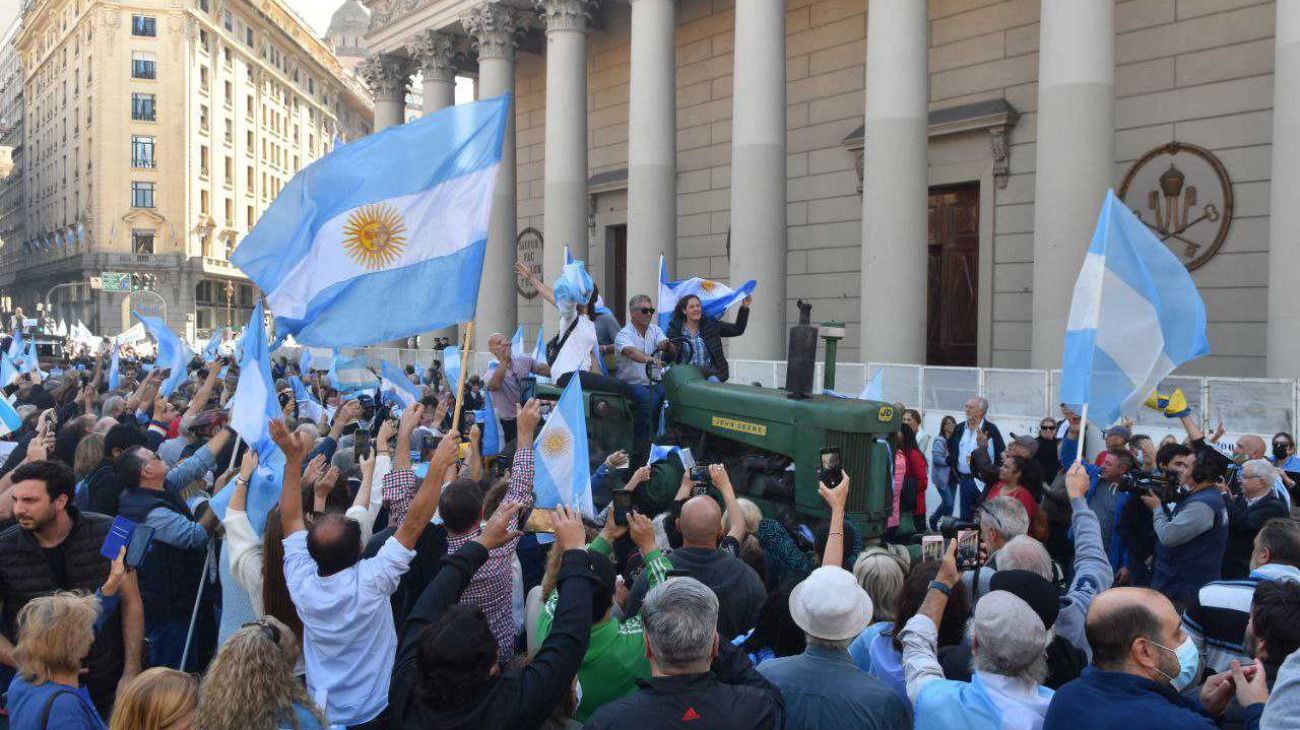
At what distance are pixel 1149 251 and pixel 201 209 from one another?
222 ft

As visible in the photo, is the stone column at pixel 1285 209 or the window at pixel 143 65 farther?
the window at pixel 143 65

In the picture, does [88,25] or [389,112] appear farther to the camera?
[88,25]

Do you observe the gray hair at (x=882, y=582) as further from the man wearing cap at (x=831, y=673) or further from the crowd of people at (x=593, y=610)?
the man wearing cap at (x=831, y=673)

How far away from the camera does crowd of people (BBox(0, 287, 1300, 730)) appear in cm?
284

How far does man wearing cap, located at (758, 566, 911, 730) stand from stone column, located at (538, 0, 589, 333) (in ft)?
60.8

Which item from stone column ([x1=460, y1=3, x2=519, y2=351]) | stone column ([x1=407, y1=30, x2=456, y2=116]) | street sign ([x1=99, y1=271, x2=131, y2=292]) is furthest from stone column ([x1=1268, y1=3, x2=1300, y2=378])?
street sign ([x1=99, y1=271, x2=131, y2=292])

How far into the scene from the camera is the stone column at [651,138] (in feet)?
63.7

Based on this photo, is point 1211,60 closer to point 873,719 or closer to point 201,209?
point 873,719

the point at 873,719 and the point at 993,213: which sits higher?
the point at 993,213

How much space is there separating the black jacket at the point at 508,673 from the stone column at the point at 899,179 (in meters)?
12.6

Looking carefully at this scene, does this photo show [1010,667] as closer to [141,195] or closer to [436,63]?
[436,63]

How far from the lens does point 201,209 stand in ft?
211

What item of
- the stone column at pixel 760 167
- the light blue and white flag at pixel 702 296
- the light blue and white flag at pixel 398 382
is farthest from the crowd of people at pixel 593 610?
the stone column at pixel 760 167

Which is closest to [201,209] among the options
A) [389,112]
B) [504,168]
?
[389,112]
